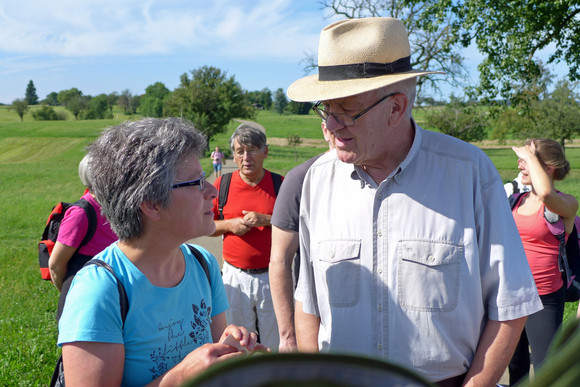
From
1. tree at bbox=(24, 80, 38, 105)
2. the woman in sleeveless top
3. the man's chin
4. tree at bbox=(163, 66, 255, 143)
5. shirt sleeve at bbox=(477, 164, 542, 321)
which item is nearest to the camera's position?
shirt sleeve at bbox=(477, 164, 542, 321)

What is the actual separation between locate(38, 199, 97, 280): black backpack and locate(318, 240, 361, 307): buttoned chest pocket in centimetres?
212

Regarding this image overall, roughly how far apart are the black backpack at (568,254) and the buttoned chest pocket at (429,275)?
237 cm

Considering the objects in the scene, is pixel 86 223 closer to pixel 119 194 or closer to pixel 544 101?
pixel 119 194

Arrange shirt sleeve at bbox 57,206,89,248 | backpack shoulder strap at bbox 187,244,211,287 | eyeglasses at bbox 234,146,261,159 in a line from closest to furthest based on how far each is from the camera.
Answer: backpack shoulder strap at bbox 187,244,211,287 → shirt sleeve at bbox 57,206,89,248 → eyeglasses at bbox 234,146,261,159

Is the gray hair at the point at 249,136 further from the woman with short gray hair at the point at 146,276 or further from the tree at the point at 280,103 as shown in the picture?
the tree at the point at 280,103

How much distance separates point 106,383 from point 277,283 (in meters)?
1.30

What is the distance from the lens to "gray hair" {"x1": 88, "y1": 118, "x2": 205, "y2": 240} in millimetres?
1891

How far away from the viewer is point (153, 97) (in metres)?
118

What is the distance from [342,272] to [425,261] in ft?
1.13

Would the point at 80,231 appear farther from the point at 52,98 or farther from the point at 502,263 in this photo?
the point at 52,98

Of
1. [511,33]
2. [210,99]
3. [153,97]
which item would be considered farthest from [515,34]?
[153,97]

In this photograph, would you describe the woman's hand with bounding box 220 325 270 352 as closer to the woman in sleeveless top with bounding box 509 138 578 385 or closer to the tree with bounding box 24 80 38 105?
the woman in sleeveless top with bounding box 509 138 578 385

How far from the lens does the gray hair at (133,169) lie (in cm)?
189

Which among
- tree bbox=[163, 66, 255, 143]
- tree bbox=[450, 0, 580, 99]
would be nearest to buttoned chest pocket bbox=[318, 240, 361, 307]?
tree bbox=[450, 0, 580, 99]
